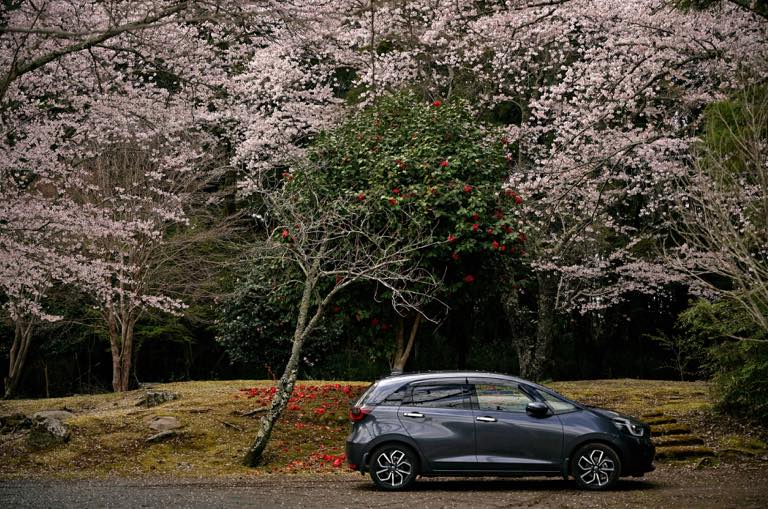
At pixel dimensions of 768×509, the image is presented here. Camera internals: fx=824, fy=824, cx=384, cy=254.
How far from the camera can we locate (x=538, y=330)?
19344 millimetres

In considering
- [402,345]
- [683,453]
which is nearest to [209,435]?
[402,345]

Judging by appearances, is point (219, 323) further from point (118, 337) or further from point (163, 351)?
point (163, 351)

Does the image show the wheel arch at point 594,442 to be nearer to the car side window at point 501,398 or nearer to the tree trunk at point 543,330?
the car side window at point 501,398

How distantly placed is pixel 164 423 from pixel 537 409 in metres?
7.11

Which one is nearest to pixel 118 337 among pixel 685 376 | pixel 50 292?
pixel 50 292

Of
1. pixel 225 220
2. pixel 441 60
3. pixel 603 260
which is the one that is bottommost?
pixel 603 260

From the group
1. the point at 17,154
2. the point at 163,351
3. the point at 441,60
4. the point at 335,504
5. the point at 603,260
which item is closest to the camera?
the point at 335,504

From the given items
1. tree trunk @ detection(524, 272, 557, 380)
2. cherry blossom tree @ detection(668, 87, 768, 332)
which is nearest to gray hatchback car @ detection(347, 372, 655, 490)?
cherry blossom tree @ detection(668, 87, 768, 332)

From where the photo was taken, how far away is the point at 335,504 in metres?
8.71

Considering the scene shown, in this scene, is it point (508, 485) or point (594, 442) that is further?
point (508, 485)

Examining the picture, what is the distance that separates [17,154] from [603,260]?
1374cm

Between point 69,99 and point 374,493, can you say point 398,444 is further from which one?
point 69,99

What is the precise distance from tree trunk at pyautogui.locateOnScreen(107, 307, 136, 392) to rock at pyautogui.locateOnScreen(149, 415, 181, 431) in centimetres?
610

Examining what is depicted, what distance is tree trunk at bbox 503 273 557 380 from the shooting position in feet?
62.1
